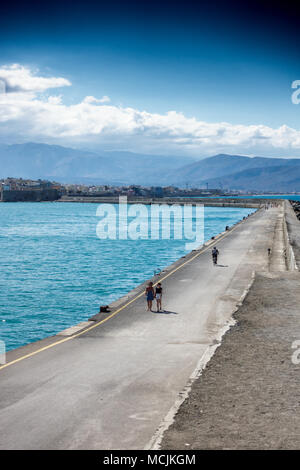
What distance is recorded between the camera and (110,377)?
1467cm

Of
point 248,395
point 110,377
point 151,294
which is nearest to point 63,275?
point 151,294

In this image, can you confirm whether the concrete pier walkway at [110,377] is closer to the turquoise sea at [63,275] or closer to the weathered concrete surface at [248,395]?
the weathered concrete surface at [248,395]

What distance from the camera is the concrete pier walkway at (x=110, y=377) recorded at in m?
10.7

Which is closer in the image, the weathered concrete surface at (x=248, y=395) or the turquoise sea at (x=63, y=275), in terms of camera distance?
the weathered concrete surface at (x=248, y=395)

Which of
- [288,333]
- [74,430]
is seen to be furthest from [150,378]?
[288,333]

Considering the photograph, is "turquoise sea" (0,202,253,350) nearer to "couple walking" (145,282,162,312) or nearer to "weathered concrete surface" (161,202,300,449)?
"couple walking" (145,282,162,312)

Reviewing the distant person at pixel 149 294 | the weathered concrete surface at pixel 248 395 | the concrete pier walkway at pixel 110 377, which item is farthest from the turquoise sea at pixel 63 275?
the weathered concrete surface at pixel 248 395

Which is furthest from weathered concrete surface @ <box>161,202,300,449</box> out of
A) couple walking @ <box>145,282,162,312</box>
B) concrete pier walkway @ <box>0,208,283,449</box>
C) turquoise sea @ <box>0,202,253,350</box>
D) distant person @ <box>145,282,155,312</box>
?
turquoise sea @ <box>0,202,253,350</box>

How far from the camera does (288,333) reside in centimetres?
1828

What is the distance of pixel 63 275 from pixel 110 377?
40398mm

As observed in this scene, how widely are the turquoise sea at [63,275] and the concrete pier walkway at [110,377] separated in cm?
977

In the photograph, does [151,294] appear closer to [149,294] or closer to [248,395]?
[149,294]

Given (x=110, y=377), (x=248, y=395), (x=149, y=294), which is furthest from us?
(x=149, y=294)
